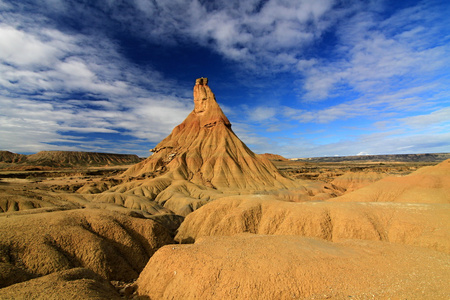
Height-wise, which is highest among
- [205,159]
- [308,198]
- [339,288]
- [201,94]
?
[201,94]

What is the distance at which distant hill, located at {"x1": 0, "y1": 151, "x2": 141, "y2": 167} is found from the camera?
146 meters

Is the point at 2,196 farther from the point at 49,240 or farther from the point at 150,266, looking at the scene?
the point at 150,266

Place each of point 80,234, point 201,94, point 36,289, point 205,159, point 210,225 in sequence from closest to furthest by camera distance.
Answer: point 36,289 < point 80,234 < point 210,225 < point 205,159 < point 201,94

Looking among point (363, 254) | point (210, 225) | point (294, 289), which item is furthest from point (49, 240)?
point (363, 254)

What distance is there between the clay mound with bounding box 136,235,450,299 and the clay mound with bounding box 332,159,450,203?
16.1 metres

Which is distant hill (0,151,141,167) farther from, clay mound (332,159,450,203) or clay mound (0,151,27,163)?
clay mound (332,159,450,203)

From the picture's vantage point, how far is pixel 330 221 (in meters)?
19.2

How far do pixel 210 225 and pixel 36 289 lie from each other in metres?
16.8

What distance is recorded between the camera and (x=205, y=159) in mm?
62625

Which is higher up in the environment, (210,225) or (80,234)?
(80,234)

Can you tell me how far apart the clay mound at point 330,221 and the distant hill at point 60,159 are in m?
159

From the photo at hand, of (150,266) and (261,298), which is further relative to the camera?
(150,266)

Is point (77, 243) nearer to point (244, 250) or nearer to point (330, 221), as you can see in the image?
point (244, 250)

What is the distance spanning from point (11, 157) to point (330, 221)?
20775 centimetres
